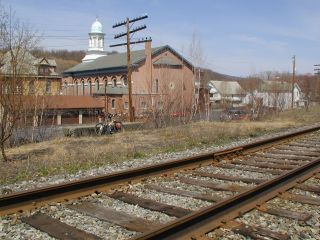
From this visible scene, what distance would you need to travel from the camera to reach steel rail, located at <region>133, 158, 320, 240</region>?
4639mm

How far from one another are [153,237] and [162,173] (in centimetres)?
409

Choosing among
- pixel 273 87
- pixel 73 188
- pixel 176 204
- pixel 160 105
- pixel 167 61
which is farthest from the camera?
pixel 167 61

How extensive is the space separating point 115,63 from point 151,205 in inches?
2836

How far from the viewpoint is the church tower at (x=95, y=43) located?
9719cm

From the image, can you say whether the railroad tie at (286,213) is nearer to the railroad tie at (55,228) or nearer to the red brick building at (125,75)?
the railroad tie at (55,228)

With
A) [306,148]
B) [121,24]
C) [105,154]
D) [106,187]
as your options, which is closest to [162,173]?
[106,187]

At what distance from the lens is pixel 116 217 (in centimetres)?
552

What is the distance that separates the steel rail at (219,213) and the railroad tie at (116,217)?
40cm

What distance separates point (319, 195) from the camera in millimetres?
6957

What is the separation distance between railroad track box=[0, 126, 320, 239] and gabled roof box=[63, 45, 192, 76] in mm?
59474

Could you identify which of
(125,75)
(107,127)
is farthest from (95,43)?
(107,127)

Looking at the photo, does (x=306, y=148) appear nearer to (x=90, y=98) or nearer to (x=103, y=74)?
(x=90, y=98)

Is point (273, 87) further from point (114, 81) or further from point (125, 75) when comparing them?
point (114, 81)

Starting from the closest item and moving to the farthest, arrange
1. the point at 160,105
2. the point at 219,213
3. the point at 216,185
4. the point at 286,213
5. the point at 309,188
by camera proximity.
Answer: the point at 219,213, the point at 286,213, the point at 309,188, the point at 216,185, the point at 160,105
